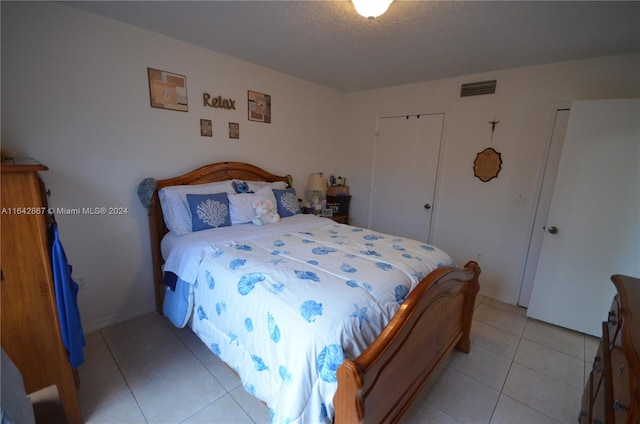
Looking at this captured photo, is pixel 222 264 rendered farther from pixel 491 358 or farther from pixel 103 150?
pixel 491 358

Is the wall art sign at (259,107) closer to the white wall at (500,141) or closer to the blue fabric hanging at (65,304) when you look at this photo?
the white wall at (500,141)

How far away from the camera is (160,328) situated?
7.59ft

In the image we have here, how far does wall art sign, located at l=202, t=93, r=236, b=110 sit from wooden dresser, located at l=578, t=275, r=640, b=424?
308 centimetres

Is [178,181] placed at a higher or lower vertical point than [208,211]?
higher

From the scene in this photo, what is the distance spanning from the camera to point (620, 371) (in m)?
0.99

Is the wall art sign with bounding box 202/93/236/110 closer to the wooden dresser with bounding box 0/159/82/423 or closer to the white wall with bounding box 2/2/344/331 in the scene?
the white wall with bounding box 2/2/344/331

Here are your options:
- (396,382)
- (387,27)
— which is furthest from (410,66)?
(396,382)

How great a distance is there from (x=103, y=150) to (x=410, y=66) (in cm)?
285

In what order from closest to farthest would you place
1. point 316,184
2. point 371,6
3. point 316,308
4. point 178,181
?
point 316,308 < point 371,6 < point 178,181 < point 316,184

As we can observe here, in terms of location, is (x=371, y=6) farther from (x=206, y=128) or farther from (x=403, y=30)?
(x=206, y=128)

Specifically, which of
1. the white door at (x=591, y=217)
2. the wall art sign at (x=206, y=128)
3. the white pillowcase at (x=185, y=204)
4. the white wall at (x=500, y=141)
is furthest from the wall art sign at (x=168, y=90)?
the white door at (x=591, y=217)

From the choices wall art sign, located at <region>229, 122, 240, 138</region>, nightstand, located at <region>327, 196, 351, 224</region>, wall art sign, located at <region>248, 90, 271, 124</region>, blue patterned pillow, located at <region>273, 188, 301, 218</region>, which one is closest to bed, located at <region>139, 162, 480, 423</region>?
blue patterned pillow, located at <region>273, 188, 301, 218</region>

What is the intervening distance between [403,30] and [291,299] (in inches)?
79.9

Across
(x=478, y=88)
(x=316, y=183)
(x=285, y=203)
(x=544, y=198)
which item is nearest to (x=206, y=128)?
(x=285, y=203)
